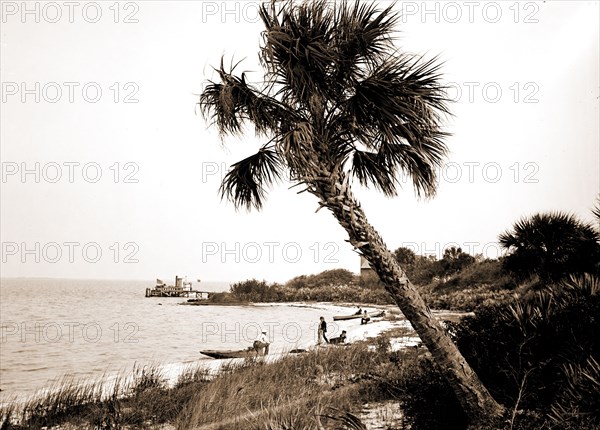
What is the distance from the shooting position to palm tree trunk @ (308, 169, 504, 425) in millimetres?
4129

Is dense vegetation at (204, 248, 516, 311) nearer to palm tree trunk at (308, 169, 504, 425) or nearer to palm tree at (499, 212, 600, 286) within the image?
palm tree at (499, 212, 600, 286)

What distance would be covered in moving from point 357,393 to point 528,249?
19.8 feet

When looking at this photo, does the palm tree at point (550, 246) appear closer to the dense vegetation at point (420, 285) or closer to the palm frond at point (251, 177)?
the dense vegetation at point (420, 285)

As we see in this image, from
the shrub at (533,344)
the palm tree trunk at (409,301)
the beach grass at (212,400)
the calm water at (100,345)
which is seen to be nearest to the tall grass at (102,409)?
the beach grass at (212,400)

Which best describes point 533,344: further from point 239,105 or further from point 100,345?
point 100,345

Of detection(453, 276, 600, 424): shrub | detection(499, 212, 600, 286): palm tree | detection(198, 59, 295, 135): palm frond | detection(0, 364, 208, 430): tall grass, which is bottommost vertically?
detection(0, 364, 208, 430): tall grass

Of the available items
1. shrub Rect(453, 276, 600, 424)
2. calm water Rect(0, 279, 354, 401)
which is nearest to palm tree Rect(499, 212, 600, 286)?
shrub Rect(453, 276, 600, 424)

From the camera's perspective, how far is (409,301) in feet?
14.0

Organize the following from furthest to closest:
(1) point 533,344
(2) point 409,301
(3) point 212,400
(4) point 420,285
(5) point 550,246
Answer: (4) point 420,285 < (5) point 550,246 < (3) point 212,400 < (1) point 533,344 < (2) point 409,301

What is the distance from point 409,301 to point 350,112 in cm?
205

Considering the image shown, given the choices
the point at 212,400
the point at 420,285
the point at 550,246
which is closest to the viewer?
the point at 212,400

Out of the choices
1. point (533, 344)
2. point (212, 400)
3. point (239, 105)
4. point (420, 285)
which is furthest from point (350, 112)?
point (420, 285)

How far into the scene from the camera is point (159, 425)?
6.29 metres

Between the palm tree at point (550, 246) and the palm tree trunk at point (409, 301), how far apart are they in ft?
20.2
